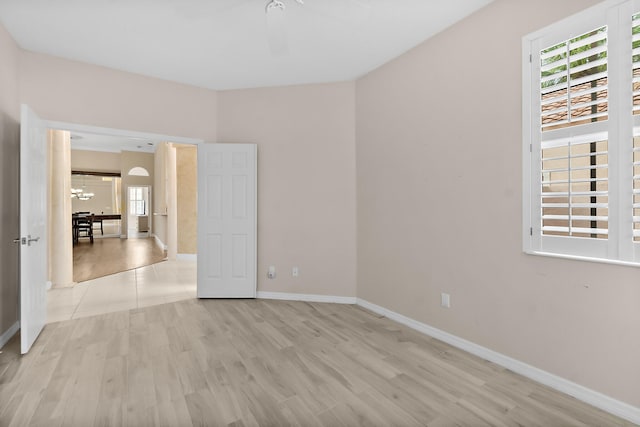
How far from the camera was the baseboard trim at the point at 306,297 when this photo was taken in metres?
4.25

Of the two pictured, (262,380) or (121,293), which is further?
(121,293)

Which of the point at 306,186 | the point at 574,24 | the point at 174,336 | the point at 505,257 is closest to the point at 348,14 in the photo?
the point at 574,24

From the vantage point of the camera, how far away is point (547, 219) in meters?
2.33

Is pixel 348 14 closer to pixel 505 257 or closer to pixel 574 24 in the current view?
pixel 574 24

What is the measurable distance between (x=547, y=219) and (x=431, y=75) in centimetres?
170

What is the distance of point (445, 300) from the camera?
3033mm

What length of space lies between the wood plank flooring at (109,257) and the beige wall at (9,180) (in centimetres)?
238

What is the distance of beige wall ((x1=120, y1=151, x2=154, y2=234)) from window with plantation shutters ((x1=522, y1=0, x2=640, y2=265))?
12265 mm

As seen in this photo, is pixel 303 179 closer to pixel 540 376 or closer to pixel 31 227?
pixel 31 227

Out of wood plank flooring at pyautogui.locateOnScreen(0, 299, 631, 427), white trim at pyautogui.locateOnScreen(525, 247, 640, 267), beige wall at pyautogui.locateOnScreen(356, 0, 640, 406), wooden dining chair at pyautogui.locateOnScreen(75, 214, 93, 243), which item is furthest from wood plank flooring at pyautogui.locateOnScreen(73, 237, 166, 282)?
white trim at pyautogui.locateOnScreen(525, 247, 640, 267)

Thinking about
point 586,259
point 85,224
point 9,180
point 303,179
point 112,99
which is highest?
point 112,99

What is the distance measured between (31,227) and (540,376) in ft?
13.8

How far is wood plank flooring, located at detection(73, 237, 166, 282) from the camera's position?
19.9ft

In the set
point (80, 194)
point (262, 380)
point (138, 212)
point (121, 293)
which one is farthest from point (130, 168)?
point (262, 380)
